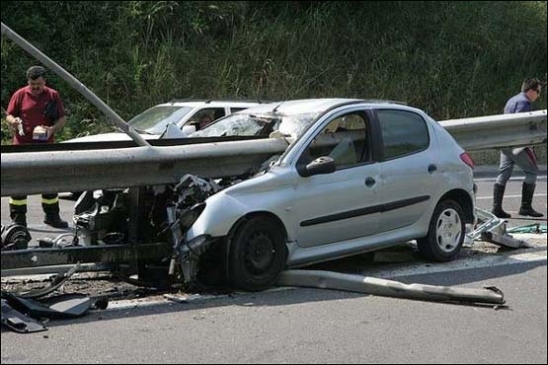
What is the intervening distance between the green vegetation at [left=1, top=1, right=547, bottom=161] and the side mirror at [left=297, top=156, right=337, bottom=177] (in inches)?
429

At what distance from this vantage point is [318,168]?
7.22m

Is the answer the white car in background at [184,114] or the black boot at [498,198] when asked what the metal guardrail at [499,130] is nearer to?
the black boot at [498,198]

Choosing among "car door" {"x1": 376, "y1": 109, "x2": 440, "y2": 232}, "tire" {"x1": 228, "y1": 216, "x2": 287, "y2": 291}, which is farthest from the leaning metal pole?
"car door" {"x1": 376, "y1": 109, "x2": 440, "y2": 232}

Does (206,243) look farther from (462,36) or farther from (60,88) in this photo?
(462,36)

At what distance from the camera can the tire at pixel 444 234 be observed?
824cm

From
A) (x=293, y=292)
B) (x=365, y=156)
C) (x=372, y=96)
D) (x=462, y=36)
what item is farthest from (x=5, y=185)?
(x=462, y=36)

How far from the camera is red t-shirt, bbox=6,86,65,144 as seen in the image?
33.1ft

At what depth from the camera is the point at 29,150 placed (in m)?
7.53

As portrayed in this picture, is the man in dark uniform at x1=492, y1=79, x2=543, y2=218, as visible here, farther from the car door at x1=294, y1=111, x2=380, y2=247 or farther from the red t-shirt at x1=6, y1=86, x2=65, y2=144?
the red t-shirt at x1=6, y1=86, x2=65, y2=144

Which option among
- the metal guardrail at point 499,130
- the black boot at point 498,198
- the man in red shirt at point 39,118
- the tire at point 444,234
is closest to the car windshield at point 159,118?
the man in red shirt at point 39,118

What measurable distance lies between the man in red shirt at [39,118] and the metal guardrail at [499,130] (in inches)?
186

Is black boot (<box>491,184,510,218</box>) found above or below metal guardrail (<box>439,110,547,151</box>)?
below

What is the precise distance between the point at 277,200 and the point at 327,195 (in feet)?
1.81

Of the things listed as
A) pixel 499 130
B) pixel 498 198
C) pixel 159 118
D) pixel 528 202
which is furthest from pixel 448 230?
pixel 159 118
